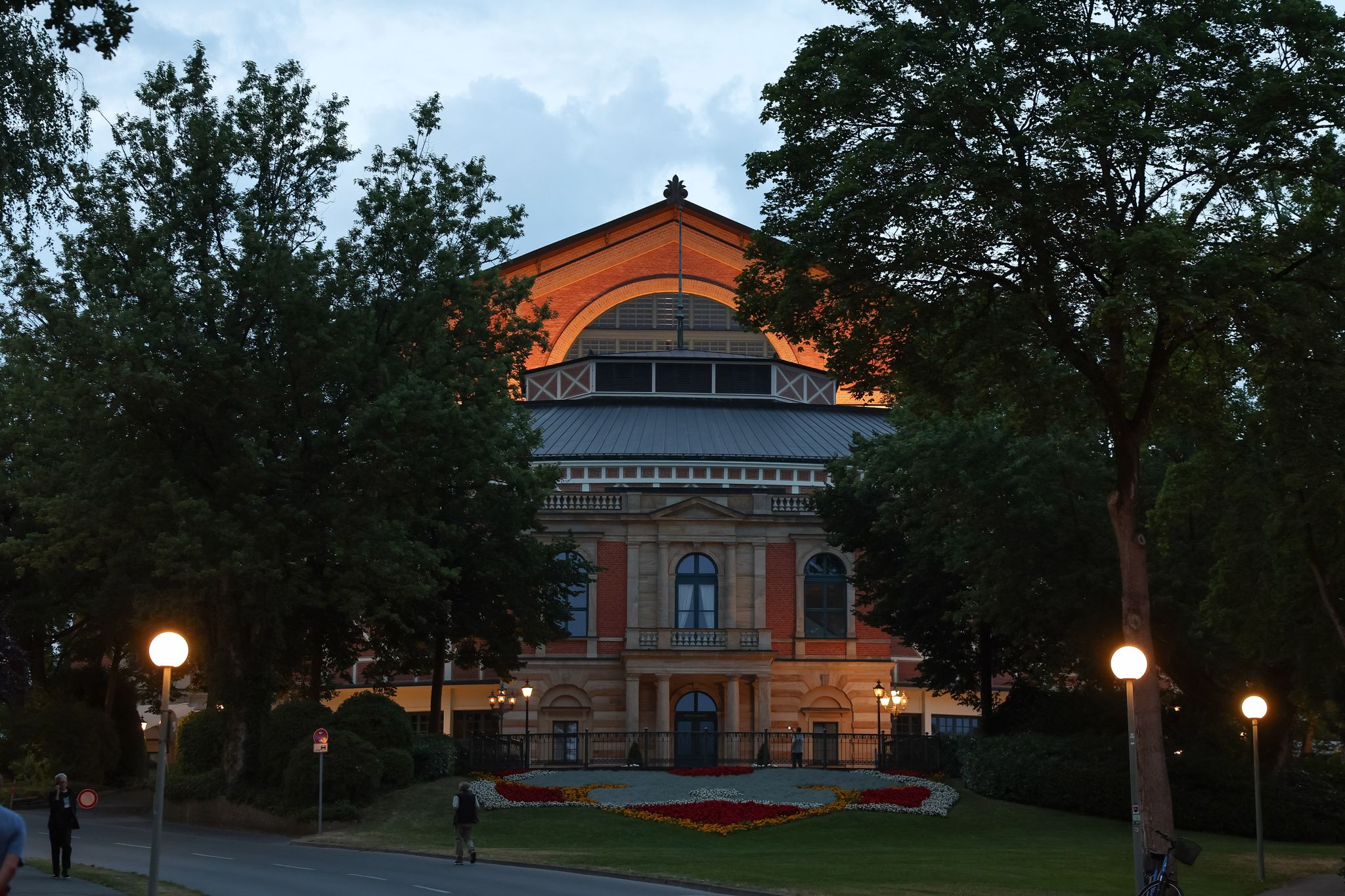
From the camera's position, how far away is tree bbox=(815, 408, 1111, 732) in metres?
35.3

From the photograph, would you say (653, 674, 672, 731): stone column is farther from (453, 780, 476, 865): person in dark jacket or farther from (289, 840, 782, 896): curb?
(453, 780, 476, 865): person in dark jacket

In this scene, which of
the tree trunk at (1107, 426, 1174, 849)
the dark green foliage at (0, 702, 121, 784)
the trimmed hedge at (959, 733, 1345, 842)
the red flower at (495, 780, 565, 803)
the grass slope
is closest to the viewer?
the grass slope

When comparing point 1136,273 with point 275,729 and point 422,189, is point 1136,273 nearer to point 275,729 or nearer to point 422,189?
point 422,189

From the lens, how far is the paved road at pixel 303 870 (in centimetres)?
2191

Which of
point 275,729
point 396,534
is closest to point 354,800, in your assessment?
point 275,729

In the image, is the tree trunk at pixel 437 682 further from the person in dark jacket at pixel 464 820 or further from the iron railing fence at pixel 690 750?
the person in dark jacket at pixel 464 820

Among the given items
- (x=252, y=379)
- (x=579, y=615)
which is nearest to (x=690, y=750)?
(x=579, y=615)

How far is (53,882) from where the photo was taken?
20547 mm

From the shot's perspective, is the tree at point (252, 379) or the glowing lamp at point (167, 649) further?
the tree at point (252, 379)

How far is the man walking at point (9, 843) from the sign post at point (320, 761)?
2275 cm

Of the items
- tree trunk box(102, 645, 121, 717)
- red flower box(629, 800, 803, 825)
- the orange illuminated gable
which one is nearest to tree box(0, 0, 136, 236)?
red flower box(629, 800, 803, 825)

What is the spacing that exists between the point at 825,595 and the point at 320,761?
93.1 ft

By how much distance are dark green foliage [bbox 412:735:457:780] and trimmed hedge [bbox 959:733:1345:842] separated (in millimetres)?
15378

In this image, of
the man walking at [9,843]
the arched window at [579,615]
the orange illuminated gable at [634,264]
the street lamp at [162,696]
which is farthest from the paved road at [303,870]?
the orange illuminated gable at [634,264]
